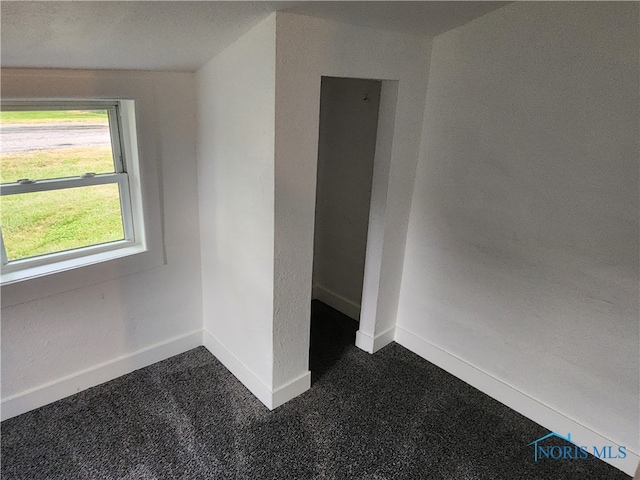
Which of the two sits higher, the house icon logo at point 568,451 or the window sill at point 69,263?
the window sill at point 69,263

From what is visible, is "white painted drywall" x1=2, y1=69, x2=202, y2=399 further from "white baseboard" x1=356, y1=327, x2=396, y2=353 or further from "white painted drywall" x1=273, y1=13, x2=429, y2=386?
"white baseboard" x1=356, y1=327, x2=396, y2=353

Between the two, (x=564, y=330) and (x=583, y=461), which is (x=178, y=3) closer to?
(x=564, y=330)

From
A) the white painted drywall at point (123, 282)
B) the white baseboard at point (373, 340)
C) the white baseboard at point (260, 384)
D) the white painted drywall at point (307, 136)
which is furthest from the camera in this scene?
the white baseboard at point (373, 340)

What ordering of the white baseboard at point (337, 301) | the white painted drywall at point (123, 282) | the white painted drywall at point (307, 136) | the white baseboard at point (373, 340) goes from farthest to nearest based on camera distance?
the white baseboard at point (337, 301)
the white baseboard at point (373, 340)
the white painted drywall at point (123, 282)
the white painted drywall at point (307, 136)

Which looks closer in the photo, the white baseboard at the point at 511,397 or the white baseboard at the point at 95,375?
the white baseboard at the point at 511,397

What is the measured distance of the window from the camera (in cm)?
195

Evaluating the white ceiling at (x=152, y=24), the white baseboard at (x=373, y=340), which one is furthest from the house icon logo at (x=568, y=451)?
the white ceiling at (x=152, y=24)

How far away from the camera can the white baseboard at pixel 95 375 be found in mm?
2117

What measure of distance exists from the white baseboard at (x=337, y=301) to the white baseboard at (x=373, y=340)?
0.35 meters

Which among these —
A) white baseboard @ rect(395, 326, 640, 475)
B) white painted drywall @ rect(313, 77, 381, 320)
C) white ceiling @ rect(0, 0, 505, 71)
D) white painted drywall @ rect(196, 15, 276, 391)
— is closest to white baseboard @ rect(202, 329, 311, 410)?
white painted drywall @ rect(196, 15, 276, 391)

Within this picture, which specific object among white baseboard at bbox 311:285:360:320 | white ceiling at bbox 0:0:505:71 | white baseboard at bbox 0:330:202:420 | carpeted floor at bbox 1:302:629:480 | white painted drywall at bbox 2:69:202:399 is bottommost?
carpeted floor at bbox 1:302:629:480

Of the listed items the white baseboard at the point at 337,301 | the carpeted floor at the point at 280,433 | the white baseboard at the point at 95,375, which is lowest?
the carpeted floor at the point at 280,433

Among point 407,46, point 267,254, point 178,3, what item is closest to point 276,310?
point 267,254

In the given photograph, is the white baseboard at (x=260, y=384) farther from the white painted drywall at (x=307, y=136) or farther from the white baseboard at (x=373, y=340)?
the white baseboard at (x=373, y=340)
